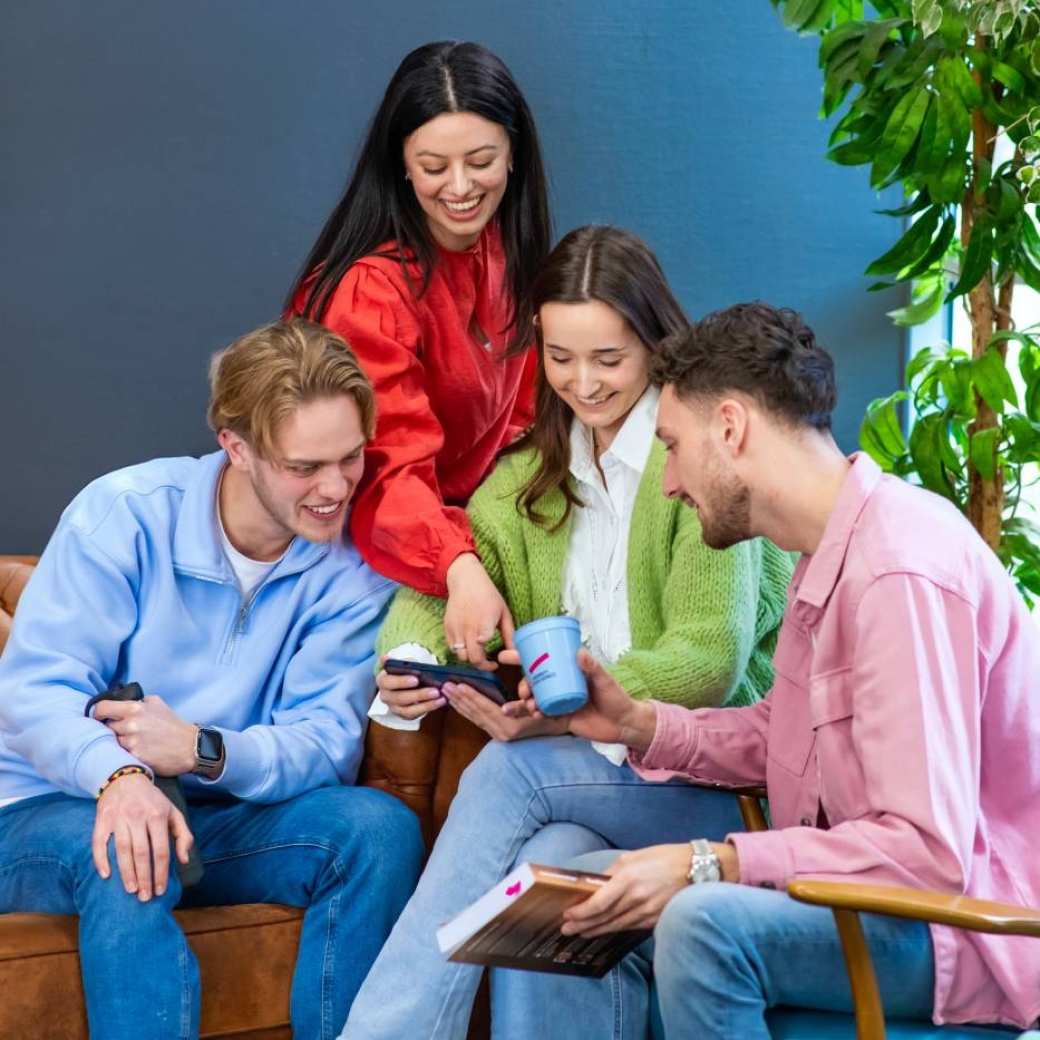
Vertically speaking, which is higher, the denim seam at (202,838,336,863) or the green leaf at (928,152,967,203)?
the green leaf at (928,152,967,203)

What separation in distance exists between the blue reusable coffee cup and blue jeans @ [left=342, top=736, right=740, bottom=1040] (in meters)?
0.23

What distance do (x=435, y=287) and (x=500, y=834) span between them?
988mm

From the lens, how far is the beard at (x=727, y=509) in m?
1.93

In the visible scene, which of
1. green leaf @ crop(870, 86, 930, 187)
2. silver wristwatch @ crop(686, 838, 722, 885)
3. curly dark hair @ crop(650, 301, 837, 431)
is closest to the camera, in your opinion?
silver wristwatch @ crop(686, 838, 722, 885)

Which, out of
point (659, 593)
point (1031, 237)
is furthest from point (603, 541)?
point (1031, 237)

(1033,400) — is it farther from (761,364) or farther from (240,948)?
(240,948)

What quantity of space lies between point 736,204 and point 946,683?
2382mm

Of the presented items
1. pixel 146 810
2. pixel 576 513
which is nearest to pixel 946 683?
pixel 576 513

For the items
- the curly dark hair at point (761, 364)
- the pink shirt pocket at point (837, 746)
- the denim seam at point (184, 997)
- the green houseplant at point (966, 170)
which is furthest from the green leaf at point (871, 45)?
the denim seam at point (184, 997)

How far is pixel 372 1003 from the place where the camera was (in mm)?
2088

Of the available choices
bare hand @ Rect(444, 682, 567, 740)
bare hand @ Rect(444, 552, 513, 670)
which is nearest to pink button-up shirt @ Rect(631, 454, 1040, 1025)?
bare hand @ Rect(444, 682, 567, 740)

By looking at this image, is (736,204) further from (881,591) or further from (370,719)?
(881,591)

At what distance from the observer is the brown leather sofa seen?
218cm

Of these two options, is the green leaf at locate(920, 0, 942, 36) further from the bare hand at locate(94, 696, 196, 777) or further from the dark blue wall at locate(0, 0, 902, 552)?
the bare hand at locate(94, 696, 196, 777)
